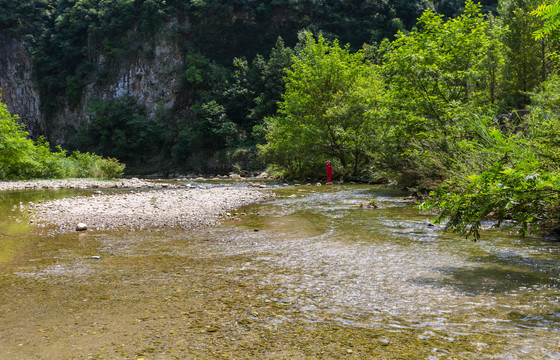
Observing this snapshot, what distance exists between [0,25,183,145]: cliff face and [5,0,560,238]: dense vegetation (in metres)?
1.23

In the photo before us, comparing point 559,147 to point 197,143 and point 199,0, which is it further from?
point 199,0

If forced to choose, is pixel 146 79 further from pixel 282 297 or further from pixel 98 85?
pixel 282 297

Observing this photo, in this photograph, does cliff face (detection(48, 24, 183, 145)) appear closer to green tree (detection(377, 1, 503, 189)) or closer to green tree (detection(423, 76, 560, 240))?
green tree (detection(377, 1, 503, 189))

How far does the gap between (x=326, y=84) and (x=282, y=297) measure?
2419 centimetres

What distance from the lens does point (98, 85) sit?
6412 centimetres

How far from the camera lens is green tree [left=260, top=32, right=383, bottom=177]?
2406cm

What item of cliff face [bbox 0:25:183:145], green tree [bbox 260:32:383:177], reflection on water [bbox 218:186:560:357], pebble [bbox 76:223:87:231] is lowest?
reflection on water [bbox 218:186:560:357]

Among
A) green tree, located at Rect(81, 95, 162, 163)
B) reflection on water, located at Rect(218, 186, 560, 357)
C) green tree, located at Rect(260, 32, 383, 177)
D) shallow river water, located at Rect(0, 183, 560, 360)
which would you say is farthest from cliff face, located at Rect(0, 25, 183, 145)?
reflection on water, located at Rect(218, 186, 560, 357)

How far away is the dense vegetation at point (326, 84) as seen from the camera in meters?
11.5

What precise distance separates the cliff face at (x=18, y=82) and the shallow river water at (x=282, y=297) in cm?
7307

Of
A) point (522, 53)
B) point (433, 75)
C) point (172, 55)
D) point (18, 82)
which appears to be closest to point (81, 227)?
point (433, 75)

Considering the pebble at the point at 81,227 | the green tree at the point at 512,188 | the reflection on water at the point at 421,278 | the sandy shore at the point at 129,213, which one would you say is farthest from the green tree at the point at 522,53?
the pebble at the point at 81,227

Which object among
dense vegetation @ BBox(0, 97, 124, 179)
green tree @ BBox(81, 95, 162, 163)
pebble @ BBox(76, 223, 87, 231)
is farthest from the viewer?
green tree @ BBox(81, 95, 162, 163)

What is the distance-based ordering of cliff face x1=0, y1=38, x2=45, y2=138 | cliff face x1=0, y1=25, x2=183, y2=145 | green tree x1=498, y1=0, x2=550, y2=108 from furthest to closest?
cliff face x1=0, y1=38, x2=45, y2=138 → cliff face x1=0, y1=25, x2=183, y2=145 → green tree x1=498, y1=0, x2=550, y2=108
